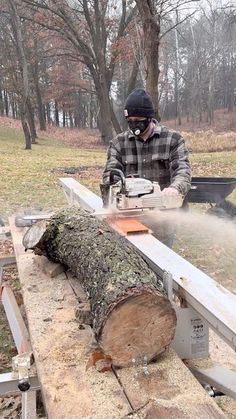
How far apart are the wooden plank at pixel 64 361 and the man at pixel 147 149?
1.24 metres

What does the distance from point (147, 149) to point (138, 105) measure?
429 mm

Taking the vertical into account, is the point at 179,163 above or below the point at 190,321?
above

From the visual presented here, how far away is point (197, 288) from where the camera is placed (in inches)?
86.9

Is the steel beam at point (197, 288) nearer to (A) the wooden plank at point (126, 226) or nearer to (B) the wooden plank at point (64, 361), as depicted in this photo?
(A) the wooden plank at point (126, 226)

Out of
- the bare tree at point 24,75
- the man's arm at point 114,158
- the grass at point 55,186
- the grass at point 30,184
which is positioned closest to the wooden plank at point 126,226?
the man's arm at point 114,158

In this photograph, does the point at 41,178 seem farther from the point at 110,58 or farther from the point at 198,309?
the point at 110,58

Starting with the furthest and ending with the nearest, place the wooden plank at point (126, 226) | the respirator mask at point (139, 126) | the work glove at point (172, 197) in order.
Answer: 1. the respirator mask at point (139, 126)
2. the work glove at point (172, 197)
3. the wooden plank at point (126, 226)

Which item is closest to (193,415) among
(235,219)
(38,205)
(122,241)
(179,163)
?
(122,241)

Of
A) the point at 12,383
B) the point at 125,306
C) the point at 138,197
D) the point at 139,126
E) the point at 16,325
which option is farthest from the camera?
the point at 139,126

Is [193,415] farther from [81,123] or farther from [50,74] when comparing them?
[81,123]

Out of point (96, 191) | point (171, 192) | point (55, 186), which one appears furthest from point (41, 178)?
point (171, 192)

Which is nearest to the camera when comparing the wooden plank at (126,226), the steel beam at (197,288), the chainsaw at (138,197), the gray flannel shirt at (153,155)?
the steel beam at (197,288)

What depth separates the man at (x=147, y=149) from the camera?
368cm

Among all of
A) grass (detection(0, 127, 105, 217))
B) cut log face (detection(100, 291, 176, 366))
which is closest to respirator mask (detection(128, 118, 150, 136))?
cut log face (detection(100, 291, 176, 366))
